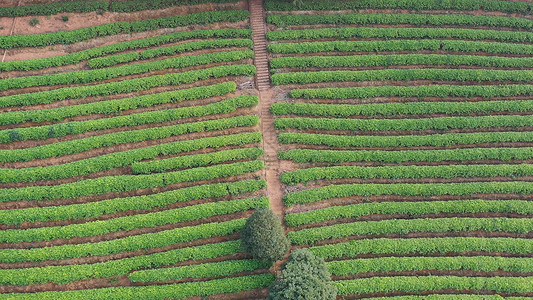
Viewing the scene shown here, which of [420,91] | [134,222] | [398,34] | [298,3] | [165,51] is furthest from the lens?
[298,3]

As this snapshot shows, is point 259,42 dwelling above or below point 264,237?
above

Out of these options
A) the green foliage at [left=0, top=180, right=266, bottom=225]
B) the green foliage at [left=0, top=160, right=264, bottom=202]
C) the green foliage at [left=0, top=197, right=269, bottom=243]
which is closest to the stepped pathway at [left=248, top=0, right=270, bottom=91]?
the green foliage at [left=0, top=160, right=264, bottom=202]

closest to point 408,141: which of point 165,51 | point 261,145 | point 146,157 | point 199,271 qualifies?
point 261,145

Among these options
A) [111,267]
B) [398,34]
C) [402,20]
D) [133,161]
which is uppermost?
[402,20]

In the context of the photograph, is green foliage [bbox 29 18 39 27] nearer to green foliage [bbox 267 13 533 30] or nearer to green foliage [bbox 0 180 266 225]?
green foliage [bbox 0 180 266 225]

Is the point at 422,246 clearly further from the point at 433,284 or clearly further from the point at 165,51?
the point at 165,51

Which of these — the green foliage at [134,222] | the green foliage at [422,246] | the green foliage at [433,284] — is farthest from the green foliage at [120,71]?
the green foliage at [433,284]

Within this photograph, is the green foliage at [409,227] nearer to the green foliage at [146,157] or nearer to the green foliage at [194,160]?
the green foliage at [194,160]
